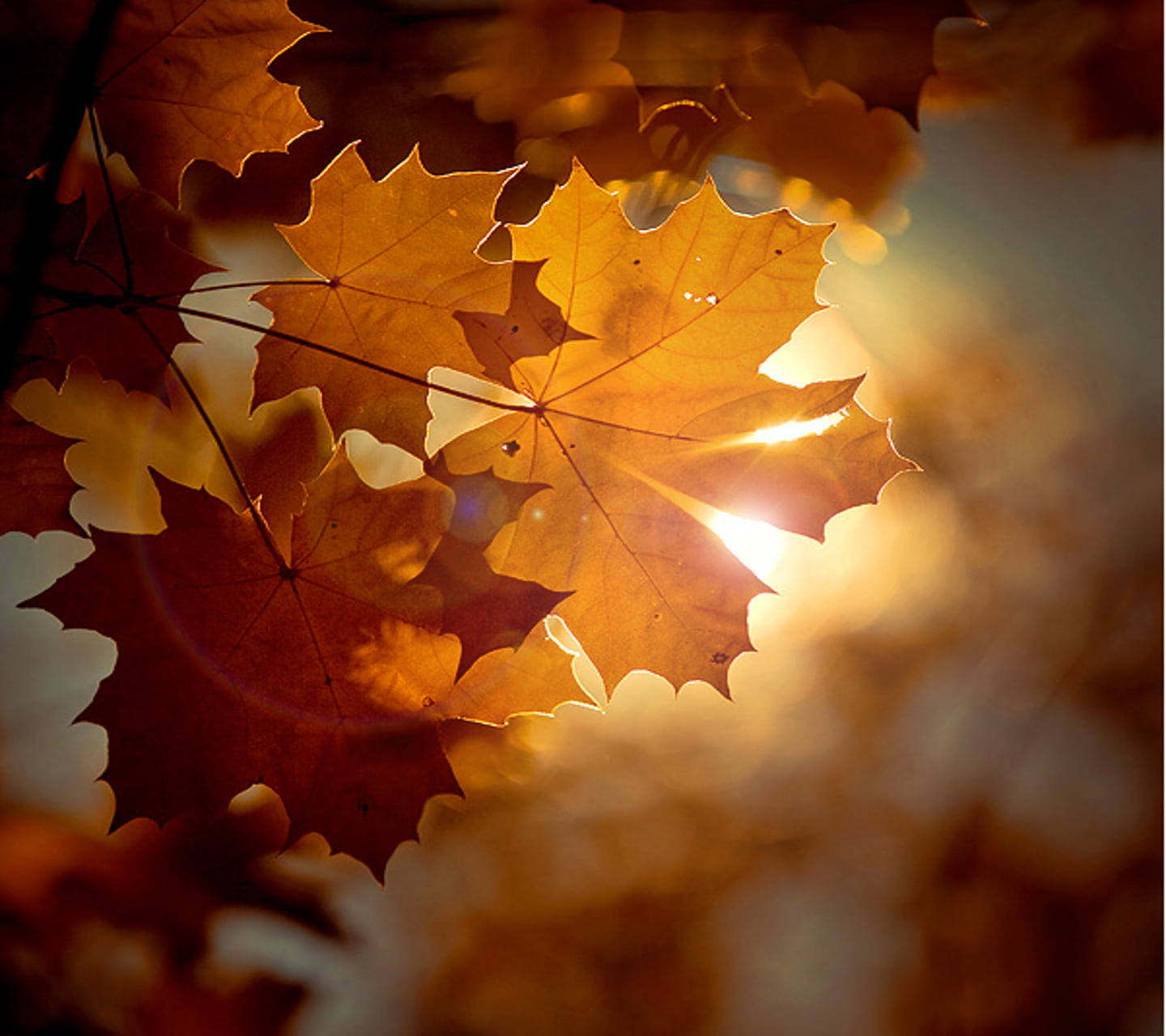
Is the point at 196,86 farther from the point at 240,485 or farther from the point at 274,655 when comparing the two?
the point at 274,655

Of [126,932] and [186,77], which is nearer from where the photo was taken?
[186,77]

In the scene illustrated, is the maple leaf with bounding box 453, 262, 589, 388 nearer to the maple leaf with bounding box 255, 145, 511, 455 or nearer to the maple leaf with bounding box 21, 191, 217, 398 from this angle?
the maple leaf with bounding box 255, 145, 511, 455

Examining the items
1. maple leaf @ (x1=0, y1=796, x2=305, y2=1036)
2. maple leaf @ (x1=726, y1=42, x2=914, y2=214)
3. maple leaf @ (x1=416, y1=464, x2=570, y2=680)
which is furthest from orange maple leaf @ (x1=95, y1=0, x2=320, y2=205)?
maple leaf @ (x1=0, y1=796, x2=305, y2=1036)

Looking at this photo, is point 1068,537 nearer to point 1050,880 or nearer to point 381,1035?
point 1050,880

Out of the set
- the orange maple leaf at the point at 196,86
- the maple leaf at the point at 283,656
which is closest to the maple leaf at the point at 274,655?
the maple leaf at the point at 283,656

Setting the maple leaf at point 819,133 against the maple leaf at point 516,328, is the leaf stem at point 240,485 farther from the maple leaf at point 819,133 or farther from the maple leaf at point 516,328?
the maple leaf at point 819,133

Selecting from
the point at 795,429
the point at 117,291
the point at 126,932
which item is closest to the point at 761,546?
the point at 795,429
